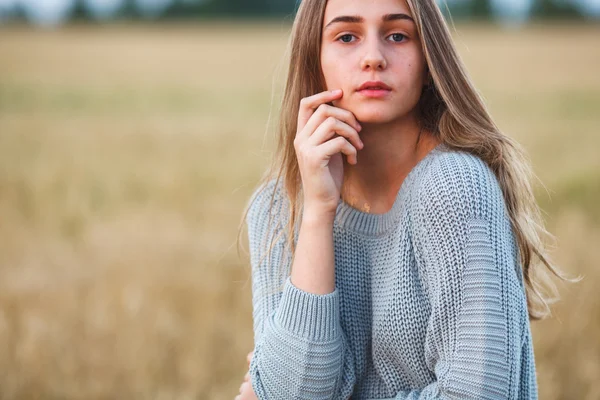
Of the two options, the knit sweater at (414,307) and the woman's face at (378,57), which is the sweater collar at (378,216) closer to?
the knit sweater at (414,307)

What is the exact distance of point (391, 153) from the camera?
2326mm

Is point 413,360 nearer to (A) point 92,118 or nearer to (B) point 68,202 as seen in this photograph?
(B) point 68,202

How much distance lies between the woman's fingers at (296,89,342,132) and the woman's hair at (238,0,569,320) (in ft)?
0.42

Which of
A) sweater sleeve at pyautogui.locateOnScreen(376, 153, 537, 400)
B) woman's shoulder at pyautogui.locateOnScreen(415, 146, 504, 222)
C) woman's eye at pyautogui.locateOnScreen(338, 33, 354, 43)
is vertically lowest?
sweater sleeve at pyautogui.locateOnScreen(376, 153, 537, 400)

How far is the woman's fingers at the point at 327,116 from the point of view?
222cm

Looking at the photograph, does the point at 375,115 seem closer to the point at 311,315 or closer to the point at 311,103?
the point at 311,103

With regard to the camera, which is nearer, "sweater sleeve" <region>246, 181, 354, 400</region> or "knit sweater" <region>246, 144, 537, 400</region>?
"knit sweater" <region>246, 144, 537, 400</region>

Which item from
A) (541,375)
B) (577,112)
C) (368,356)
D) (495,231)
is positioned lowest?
(577,112)

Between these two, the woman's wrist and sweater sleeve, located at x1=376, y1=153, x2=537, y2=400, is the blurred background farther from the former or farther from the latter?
sweater sleeve, located at x1=376, y1=153, x2=537, y2=400

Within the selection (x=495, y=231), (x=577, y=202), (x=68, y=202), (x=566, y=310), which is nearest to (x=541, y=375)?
(x=566, y=310)

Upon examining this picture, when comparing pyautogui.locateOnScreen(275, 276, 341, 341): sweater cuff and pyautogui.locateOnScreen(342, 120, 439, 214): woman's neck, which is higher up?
pyautogui.locateOnScreen(342, 120, 439, 214): woman's neck

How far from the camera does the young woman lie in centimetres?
195

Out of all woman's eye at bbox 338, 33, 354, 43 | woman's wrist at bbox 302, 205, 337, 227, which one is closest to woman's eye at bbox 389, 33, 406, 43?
woman's eye at bbox 338, 33, 354, 43

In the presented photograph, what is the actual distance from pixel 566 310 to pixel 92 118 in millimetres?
11637
